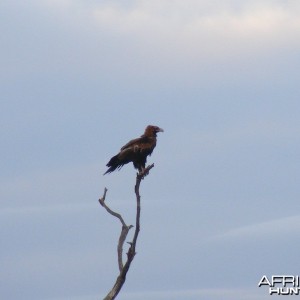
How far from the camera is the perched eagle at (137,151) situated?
71.5 ft

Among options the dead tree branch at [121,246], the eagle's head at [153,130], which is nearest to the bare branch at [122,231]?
the dead tree branch at [121,246]

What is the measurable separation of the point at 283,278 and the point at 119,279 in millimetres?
2633

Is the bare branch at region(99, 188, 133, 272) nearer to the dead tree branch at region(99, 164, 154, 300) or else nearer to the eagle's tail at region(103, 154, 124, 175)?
the dead tree branch at region(99, 164, 154, 300)

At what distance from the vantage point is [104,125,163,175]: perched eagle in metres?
21.8

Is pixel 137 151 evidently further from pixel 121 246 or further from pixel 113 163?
pixel 121 246

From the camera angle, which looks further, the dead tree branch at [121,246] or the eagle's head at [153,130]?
the eagle's head at [153,130]

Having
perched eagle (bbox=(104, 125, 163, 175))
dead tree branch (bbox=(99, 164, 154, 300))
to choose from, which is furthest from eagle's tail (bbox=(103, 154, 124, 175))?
dead tree branch (bbox=(99, 164, 154, 300))

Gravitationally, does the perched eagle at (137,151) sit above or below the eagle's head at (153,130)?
below

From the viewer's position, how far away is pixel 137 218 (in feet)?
59.8

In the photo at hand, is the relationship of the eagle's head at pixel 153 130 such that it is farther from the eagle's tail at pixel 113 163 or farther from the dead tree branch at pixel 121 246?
the dead tree branch at pixel 121 246

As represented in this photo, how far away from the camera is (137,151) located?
72.4 ft

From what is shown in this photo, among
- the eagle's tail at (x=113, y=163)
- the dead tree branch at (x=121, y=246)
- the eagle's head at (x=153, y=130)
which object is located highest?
the eagle's head at (x=153, y=130)

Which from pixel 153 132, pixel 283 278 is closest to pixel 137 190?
pixel 283 278

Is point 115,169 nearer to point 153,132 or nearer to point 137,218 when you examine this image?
point 153,132
